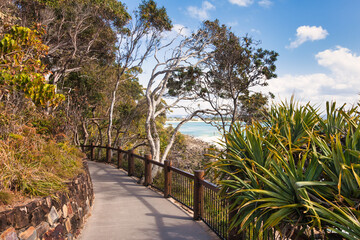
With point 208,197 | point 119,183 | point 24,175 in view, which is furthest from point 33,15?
point 208,197

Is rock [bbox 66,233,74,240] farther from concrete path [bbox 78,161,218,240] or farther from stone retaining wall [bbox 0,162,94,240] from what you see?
concrete path [bbox 78,161,218,240]

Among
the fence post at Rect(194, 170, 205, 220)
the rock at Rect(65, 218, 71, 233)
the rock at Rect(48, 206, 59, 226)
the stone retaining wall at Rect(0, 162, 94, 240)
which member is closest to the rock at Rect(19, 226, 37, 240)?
the stone retaining wall at Rect(0, 162, 94, 240)

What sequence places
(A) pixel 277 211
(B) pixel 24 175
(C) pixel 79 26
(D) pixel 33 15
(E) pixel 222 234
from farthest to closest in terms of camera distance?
(C) pixel 79 26 < (D) pixel 33 15 < (E) pixel 222 234 < (B) pixel 24 175 < (A) pixel 277 211

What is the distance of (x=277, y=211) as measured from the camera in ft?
9.53

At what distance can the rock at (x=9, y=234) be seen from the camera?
297 cm

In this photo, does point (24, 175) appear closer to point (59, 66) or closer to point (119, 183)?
point (119, 183)

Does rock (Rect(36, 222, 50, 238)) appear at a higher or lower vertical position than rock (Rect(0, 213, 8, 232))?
lower

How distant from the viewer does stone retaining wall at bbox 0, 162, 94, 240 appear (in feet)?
10.3

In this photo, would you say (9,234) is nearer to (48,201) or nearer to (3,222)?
(3,222)

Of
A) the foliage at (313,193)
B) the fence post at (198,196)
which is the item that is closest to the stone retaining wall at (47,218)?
the fence post at (198,196)

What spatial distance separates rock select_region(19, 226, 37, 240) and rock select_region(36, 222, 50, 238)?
9 cm

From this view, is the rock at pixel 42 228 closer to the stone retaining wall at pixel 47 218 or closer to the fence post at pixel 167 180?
the stone retaining wall at pixel 47 218

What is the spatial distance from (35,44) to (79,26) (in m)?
9.20

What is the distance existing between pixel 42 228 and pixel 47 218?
0.64 feet
